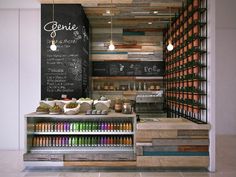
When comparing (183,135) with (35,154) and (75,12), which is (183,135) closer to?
(35,154)

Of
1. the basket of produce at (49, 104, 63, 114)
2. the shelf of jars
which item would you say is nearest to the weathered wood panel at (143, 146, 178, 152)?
the basket of produce at (49, 104, 63, 114)

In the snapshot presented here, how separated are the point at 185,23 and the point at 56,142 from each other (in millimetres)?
3827

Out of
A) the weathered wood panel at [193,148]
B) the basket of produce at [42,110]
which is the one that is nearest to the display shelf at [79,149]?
the basket of produce at [42,110]

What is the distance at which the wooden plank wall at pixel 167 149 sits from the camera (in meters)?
4.40

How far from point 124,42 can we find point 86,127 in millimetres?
4411

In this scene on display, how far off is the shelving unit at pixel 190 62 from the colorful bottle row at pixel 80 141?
1553mm

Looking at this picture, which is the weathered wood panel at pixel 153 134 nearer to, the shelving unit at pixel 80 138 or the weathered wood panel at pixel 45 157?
the shelving unit at pixel 80 138

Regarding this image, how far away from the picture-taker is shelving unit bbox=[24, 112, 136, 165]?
173 inches

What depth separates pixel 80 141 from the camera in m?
4.64
